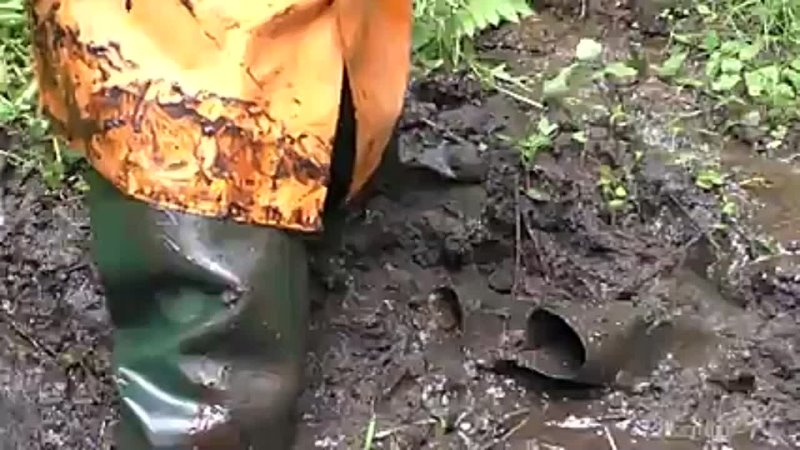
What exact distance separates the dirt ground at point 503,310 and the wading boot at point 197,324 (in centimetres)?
24

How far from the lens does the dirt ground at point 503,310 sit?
6.72ft

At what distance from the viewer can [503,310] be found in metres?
2.18

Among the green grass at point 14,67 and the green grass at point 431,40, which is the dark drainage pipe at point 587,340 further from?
the green grass at point 14,67

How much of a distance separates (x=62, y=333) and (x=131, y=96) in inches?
20.2

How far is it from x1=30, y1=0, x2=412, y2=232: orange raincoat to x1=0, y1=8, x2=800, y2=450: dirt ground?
39 cm

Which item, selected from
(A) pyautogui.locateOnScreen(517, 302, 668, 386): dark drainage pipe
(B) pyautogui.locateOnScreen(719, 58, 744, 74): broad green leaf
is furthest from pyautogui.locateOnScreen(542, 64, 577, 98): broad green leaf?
(A) pyautogui.locateOnScreen(517, 302, 668, 386): dark drainage pipe

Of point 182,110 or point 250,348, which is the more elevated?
point 182,110

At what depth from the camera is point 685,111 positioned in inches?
107

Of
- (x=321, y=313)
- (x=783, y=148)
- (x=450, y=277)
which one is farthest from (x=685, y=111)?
(x=321, y=313)

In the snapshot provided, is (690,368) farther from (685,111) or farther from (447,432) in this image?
(685,111)

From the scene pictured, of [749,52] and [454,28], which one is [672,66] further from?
[454,28]

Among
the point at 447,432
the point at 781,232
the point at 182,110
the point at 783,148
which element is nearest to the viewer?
the point at 182,110

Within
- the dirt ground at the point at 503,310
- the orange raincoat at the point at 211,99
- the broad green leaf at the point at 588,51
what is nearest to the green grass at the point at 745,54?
the broad green leaf at the point at 588,51

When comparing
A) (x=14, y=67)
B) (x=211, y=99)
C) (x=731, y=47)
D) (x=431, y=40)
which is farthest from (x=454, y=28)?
(x=211, y=99)
